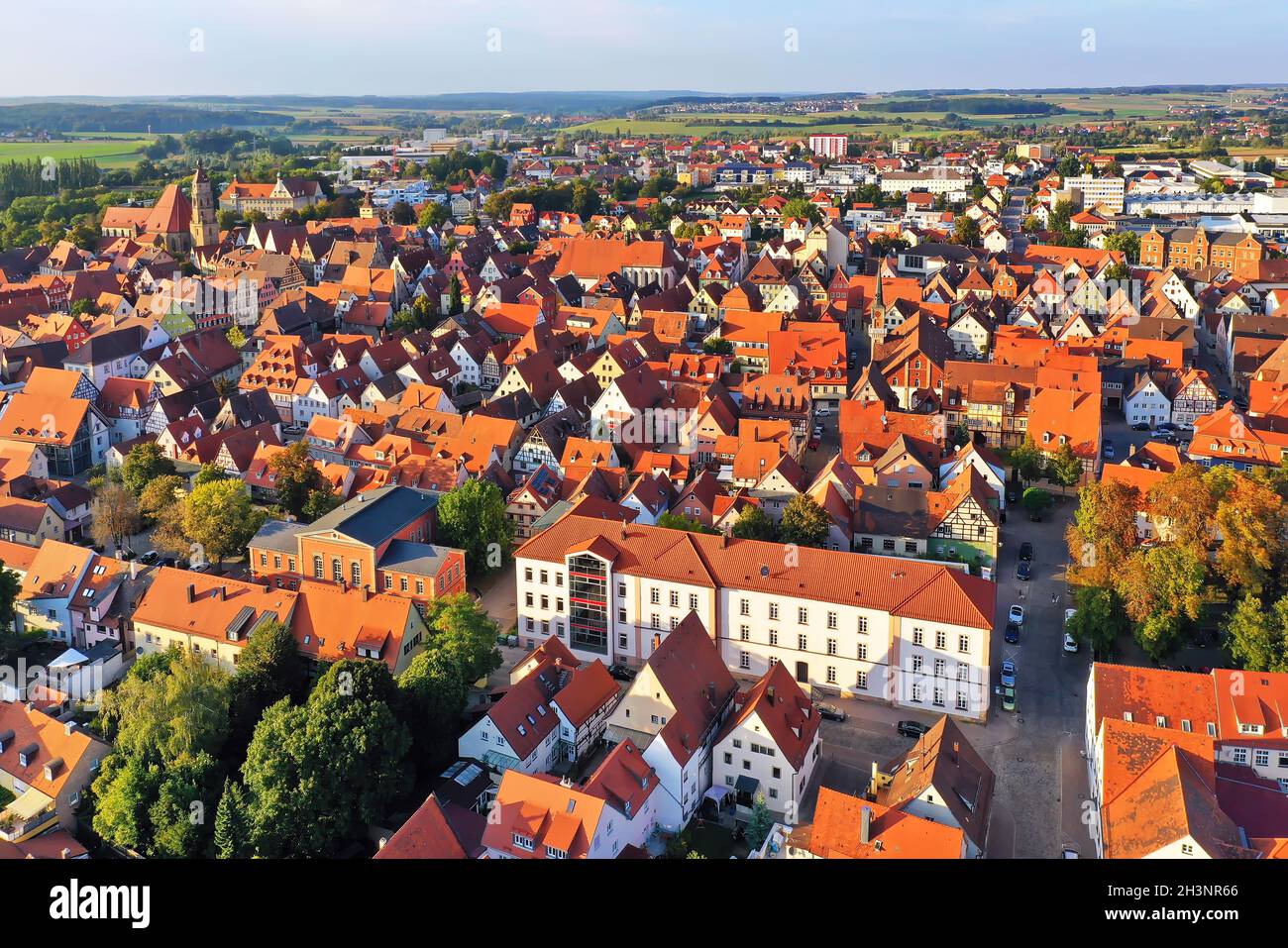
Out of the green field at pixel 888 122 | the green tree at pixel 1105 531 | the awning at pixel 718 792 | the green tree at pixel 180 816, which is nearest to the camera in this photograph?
the green tree at pixel 180 816

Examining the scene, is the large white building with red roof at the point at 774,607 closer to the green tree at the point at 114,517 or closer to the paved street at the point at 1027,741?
the paved street at the point at 1027,741

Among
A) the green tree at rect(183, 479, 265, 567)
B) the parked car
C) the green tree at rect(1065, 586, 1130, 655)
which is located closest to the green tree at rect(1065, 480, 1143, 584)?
the green tree at rect(1065, 586, 1130, 655)

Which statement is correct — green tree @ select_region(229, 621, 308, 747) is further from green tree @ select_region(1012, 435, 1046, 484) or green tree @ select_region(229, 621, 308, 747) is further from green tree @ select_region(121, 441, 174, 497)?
green tree @ select_region(1012, 435, 1046, 484)

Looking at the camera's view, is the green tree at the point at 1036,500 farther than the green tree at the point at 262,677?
Yes

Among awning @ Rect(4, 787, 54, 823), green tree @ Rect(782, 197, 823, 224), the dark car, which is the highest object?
green tree @ Rect(782, 197, 823, 224)

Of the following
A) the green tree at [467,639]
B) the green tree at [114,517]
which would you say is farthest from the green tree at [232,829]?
the green tree at [114,517]
